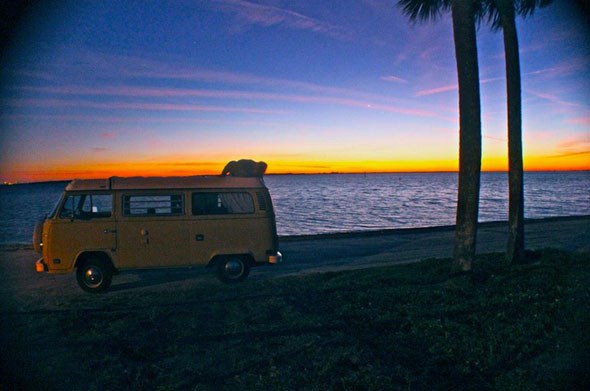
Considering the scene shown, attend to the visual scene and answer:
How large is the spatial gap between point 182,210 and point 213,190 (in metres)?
0.92

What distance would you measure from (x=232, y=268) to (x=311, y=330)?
14.2ft

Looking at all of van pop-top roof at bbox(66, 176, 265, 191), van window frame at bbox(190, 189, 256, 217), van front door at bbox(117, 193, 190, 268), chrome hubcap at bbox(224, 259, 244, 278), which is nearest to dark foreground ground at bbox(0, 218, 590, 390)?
chrome hubcap at bbox(224, 259, 244, 278)

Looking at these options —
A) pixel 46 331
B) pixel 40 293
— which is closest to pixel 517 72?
pixel 46 331

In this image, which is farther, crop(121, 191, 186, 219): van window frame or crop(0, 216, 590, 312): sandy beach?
crop(121, 191, 186, 219): van window frame

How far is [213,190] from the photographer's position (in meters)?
10.6

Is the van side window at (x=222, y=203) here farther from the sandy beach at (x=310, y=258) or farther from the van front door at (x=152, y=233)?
the sandy beach at (x=310, y=258)

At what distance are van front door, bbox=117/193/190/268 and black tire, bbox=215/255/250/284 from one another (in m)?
0.89

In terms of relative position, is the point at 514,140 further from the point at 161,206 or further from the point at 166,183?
the point at 161,206

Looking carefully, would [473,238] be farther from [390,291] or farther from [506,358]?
[506,358]

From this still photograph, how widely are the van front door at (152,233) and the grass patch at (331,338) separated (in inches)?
45.4

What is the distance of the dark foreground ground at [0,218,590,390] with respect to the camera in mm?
5438

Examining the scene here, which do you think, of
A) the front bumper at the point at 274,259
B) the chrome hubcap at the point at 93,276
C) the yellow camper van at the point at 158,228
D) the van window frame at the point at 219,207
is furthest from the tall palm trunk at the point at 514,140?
the chrome hubcap at the point at 93,276

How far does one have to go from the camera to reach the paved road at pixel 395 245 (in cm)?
1373

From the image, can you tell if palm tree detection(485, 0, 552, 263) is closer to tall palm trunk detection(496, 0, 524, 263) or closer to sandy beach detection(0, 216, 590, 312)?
tall palm trunk detection(496, 0, 524, 263)
